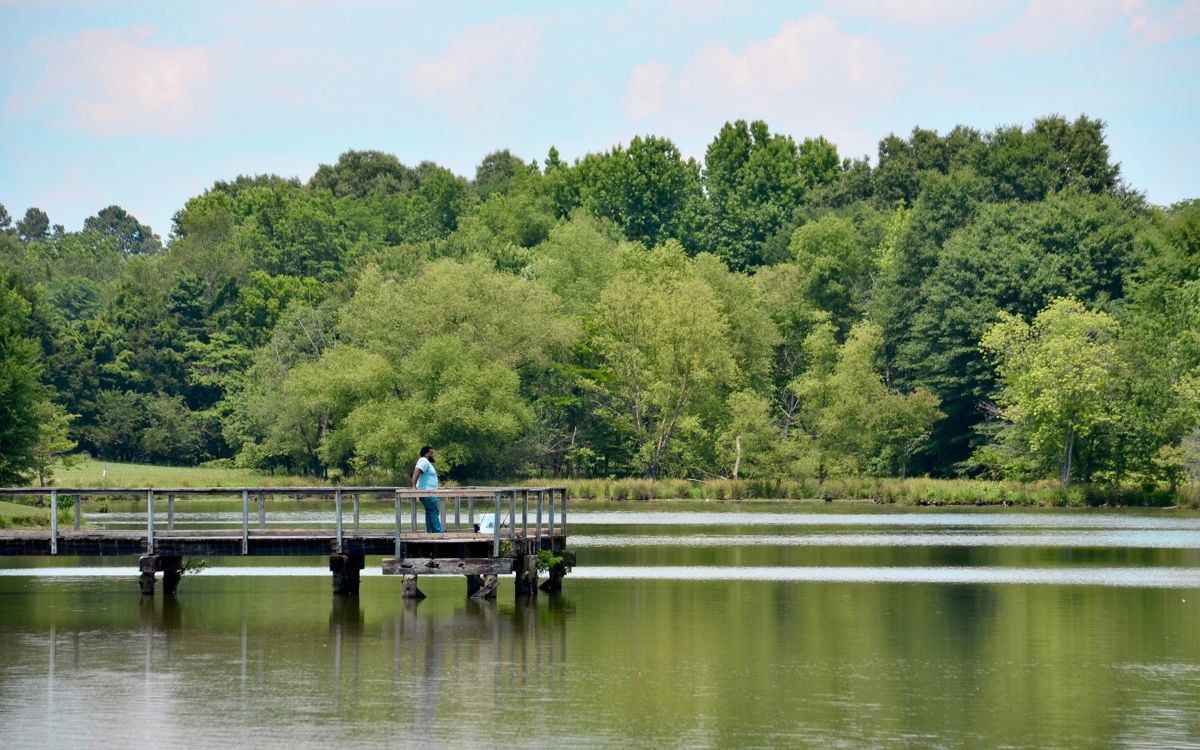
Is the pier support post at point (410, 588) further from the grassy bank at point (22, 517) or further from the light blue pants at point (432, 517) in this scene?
the grassy bank at point (22, 517)

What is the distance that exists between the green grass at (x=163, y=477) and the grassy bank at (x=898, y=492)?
17.1 meters

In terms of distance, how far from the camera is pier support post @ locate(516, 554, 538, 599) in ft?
115

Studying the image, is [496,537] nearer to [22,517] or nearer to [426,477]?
[426,477]

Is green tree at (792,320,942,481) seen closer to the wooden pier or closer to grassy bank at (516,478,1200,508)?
grassy bank at (516,478,1200,508)

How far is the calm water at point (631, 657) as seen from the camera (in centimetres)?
2119

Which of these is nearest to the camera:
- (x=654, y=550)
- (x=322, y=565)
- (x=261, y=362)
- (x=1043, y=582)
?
(x=1043, y=582)

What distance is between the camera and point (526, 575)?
115 ft

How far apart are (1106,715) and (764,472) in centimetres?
6730

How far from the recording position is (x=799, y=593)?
36.7 m

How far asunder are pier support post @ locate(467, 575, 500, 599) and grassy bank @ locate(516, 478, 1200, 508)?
46.3 meters

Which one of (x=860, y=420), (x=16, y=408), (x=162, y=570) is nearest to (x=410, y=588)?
(x=162, y=570)

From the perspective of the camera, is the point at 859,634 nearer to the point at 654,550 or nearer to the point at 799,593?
the point at 799,593

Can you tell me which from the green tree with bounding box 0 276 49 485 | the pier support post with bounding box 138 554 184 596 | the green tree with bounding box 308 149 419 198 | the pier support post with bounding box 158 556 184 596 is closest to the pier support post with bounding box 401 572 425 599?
the pier support post with bounding box 138 554 184 596

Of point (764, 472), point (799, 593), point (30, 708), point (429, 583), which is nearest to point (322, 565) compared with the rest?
point (429, 583)
